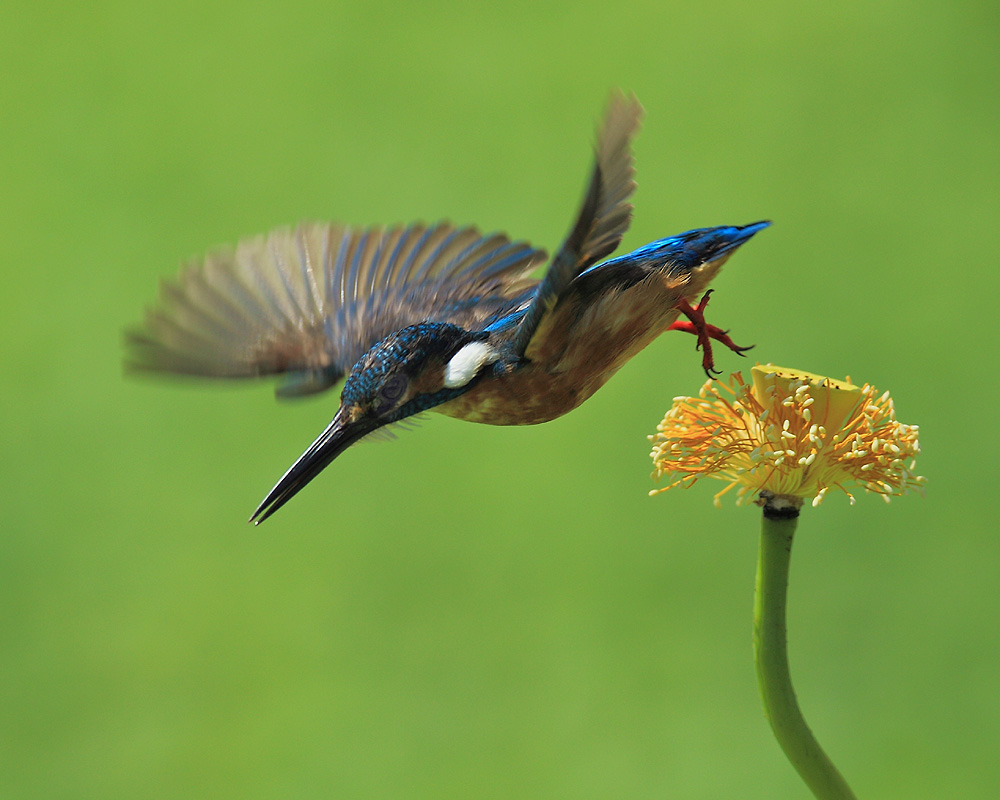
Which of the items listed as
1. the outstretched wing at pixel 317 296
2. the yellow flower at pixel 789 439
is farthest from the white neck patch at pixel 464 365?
the outstretched wing at pixel 317 296

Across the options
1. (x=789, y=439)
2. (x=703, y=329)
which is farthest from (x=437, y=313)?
(x=789, y=439)

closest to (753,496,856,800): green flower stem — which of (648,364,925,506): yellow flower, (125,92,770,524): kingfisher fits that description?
(648,364,925,506): yellow flower

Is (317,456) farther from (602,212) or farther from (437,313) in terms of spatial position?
(437,313)

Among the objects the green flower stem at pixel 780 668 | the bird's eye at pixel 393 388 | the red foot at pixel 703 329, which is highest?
the red foot at pixel 703 329

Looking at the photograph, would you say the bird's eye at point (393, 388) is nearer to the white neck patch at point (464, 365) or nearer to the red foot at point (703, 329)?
the white neck patch at point (464, 365)

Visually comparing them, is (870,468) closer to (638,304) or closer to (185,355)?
(638,304)

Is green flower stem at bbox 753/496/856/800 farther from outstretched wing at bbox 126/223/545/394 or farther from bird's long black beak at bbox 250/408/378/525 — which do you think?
outstretched wing at bbox 126/223/545/394
